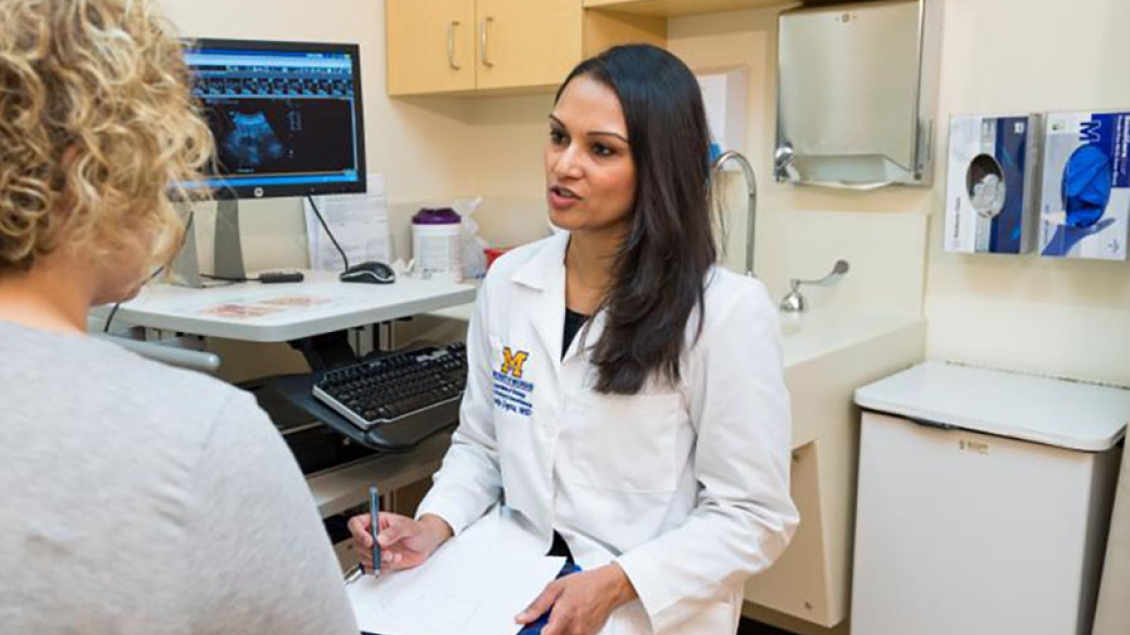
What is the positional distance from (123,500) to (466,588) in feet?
2.39

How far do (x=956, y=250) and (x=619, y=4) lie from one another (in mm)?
915

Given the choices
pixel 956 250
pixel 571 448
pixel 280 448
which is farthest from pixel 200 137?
pixel 956 250

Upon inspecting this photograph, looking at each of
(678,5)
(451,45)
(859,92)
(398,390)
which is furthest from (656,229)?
(451,45)

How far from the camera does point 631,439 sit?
4.35ft

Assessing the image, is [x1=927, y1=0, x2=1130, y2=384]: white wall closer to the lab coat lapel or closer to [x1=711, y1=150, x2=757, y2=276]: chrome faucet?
[x1=711, y1=150, x2=757, y2=276]: chrome faucet

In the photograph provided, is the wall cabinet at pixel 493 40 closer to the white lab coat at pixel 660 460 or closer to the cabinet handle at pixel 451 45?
the cabinet handle at pixel 451 45

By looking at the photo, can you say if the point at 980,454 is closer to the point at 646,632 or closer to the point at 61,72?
the point at 646,632

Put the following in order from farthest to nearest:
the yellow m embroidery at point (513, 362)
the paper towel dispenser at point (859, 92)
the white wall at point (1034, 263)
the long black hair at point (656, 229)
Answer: the paper towel dispenser at point (859, 92) → the white wall at point (1034, 263) → the yellow m embroidery at point (513, 362) → the long black hair at point (656, 229)

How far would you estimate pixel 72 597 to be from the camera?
58cm

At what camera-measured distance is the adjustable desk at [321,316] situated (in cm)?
167

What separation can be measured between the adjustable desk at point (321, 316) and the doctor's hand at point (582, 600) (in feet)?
1.62

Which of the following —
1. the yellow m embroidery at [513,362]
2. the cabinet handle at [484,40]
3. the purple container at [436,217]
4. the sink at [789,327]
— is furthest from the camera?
the purple container at [436,217]

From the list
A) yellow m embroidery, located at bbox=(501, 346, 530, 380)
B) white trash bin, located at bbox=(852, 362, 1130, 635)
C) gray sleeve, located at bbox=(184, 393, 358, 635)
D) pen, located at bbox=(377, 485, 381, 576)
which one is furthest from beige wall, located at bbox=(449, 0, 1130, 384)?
gray sleeve, located at bbox=(184, 393, 358, 635)

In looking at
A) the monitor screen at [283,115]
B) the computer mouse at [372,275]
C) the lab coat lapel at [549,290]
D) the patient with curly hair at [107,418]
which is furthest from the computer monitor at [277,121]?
the patient with curly hair at [107,418]
